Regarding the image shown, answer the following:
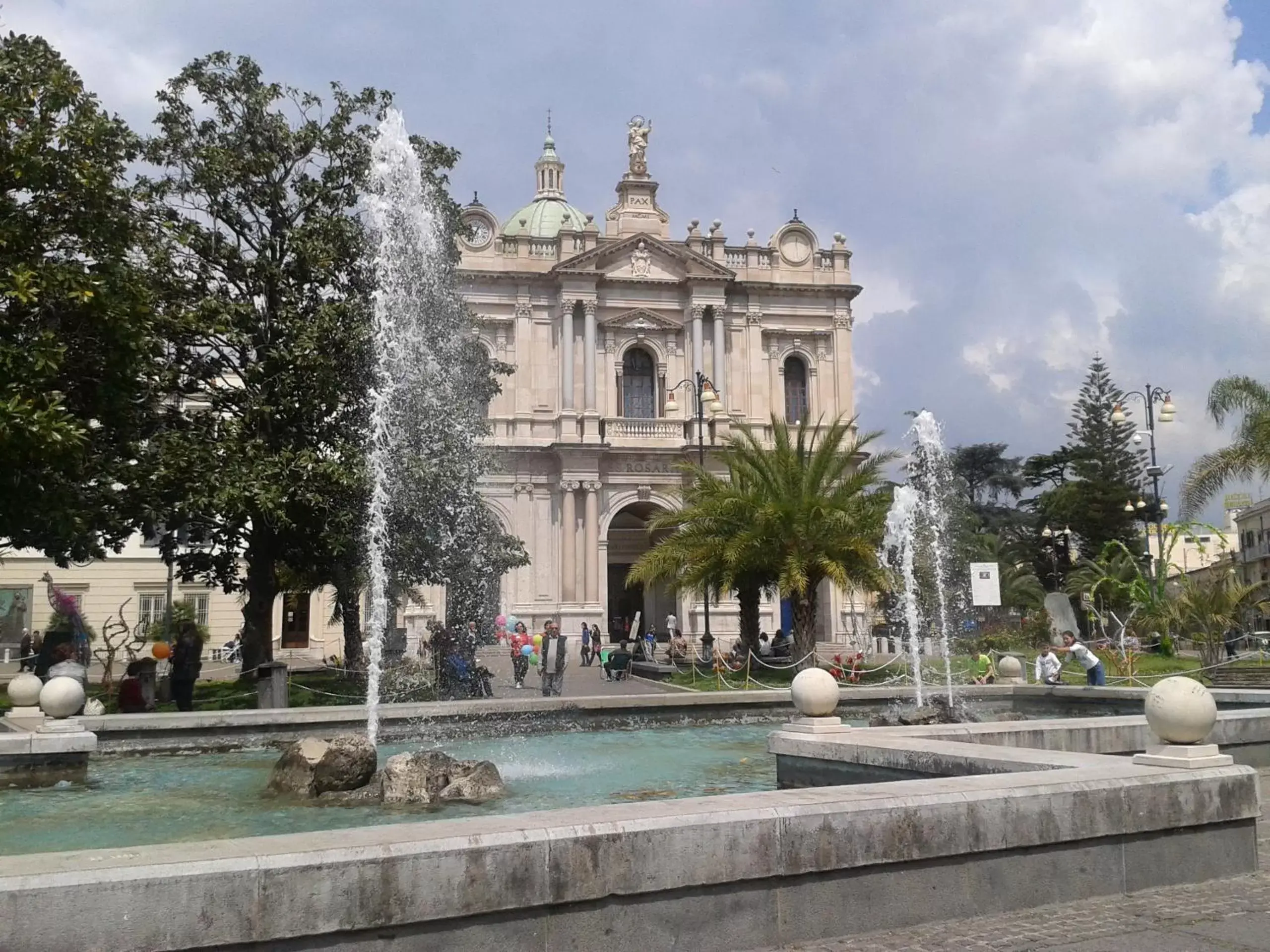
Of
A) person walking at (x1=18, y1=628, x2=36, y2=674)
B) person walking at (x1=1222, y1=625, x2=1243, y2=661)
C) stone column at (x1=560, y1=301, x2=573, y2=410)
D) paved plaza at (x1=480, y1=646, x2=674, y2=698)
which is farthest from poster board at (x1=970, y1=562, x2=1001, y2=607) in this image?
person walking at (x1=18, y1=628, x2=36, y2=674)

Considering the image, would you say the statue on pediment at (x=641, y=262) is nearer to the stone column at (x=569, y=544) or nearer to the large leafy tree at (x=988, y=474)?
the stone column at (x=569, y=544)

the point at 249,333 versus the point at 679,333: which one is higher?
the point at 679,333

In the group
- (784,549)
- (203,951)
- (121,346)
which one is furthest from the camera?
(784,549)

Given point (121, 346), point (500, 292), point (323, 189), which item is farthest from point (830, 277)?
point (121, 346)

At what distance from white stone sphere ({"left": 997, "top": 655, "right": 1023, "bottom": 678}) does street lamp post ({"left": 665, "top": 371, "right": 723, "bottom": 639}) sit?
841 centimetres

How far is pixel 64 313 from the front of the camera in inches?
597

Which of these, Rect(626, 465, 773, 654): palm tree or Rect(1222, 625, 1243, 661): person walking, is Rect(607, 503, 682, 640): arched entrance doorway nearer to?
Rect(626, 465, 773, 654): palm tree

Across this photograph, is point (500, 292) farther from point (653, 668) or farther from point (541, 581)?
point (653, 668)

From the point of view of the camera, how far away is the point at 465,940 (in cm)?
429

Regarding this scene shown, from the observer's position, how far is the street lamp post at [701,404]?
2950cm

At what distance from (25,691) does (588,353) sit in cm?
3028

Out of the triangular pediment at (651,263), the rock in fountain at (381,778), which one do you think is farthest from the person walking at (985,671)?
the triangular pediment at (651,263)

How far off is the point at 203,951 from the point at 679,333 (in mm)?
38715

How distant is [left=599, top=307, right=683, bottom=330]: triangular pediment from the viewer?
41375 mm
